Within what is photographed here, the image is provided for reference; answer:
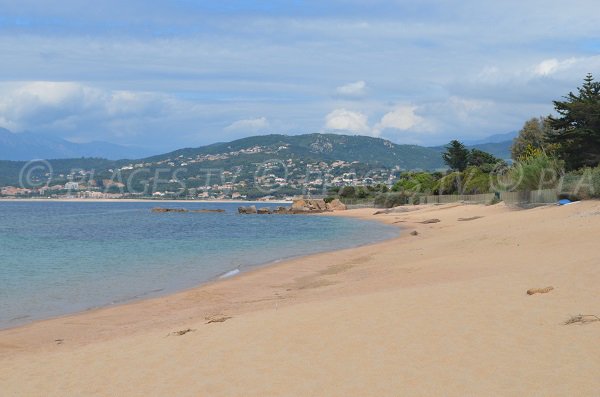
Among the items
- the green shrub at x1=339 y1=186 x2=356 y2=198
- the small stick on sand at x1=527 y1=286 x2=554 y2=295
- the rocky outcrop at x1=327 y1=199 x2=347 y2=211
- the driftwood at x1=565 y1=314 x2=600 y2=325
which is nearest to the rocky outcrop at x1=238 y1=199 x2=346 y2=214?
the rocky outcrop at x1=327 y1=199 x2=347 y2=211

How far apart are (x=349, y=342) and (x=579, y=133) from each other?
3843 centimetres

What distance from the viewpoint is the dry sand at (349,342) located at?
701 cm

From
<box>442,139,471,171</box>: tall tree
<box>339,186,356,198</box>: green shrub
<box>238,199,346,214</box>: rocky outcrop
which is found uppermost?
<box>442,139,471,171</box>: tall tree

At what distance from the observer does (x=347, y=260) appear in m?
24.8

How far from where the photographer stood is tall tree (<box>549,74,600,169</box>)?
136 feet

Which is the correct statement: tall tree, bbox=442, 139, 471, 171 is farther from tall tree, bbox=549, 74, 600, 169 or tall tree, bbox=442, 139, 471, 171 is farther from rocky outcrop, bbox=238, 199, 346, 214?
tall tree, bbox=549, 74, 600, 169

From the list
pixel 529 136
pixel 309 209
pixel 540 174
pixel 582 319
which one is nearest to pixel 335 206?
pixel 309 209

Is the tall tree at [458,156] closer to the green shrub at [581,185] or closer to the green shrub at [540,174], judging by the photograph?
the green shrub at [540,174]

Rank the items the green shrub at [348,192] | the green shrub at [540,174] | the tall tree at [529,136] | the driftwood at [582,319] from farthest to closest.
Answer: the green shrub at [348,192]
the tall tree at [529,136]
the green shrub at [540,174]
the driftwood at [582,319]

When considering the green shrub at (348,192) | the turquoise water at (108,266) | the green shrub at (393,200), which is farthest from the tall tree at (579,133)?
the green shrub at (348,192)

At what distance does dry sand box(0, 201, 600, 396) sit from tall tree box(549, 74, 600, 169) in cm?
2847

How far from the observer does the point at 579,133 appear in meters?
42.0

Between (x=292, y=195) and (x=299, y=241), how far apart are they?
159620mm

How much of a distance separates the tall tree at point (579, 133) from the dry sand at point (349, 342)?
2847 cm
